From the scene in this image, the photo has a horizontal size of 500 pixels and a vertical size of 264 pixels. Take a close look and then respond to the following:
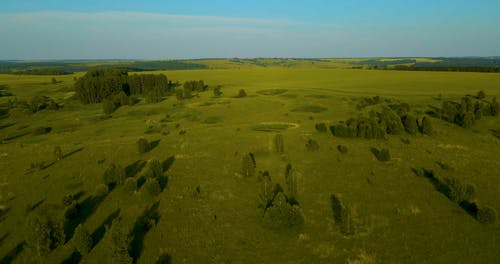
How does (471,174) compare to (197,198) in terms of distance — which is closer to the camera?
(197,198)

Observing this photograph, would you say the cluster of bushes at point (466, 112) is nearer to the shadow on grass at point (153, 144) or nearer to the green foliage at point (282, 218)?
the green foliage at point (282, 218)

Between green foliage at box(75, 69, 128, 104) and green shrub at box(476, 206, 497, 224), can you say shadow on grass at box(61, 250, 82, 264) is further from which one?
green foliage at box(75, 69, 128, 104)

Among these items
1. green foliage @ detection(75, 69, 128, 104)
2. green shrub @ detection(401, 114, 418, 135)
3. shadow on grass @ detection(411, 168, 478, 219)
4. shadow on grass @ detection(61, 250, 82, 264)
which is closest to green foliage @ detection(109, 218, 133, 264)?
shadow on grass @ detection(61, 250, 82, 264)

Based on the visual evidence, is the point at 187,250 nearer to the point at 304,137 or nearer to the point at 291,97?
the point at 304,137

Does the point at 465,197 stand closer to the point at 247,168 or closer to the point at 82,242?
the point at 247,168

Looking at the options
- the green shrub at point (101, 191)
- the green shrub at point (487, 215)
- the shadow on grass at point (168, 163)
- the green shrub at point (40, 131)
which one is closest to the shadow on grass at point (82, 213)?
the green shrub at point (101, 191)

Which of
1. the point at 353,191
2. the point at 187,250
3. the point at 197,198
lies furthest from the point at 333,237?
the point at 197,198

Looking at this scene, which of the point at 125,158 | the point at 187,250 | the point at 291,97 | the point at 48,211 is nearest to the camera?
the point at 187,250
